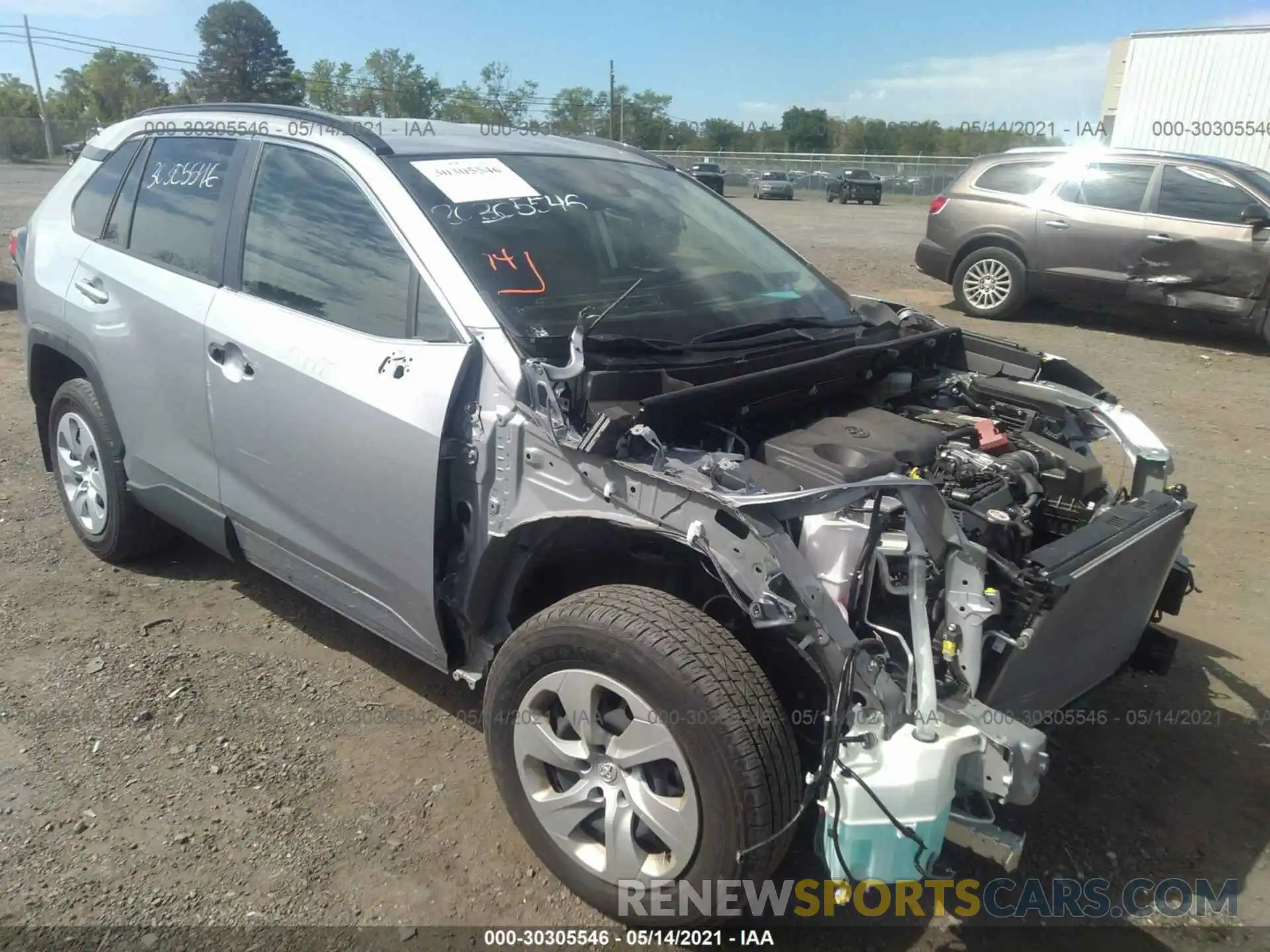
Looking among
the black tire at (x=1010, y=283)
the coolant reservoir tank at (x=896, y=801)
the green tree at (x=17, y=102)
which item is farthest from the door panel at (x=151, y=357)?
the green tree at (x=17, y=102)

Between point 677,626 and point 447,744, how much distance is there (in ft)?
4.26

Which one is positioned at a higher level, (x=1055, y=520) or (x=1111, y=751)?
(x=1055, y=520)

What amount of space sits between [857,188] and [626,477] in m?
35.1

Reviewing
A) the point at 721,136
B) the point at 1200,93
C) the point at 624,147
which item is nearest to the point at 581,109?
the point at 721,136

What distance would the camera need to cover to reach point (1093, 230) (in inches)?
379

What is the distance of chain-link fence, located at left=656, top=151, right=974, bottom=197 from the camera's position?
124ft

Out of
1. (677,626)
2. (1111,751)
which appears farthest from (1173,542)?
(677,626)

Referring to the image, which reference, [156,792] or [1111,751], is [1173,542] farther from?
[156,792]

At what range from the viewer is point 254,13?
6219 cm

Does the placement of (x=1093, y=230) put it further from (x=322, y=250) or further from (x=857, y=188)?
(x=857, y=188)

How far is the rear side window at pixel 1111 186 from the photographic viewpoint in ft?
31.2

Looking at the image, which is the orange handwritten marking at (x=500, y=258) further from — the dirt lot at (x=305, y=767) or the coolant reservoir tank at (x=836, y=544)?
the dirt lot at (x=305, y=767)

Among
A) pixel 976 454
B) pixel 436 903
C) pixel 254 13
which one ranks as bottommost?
pixel 436 903

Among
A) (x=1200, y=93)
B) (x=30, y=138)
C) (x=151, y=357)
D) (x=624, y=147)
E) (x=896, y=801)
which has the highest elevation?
(x=1200, y=93)
